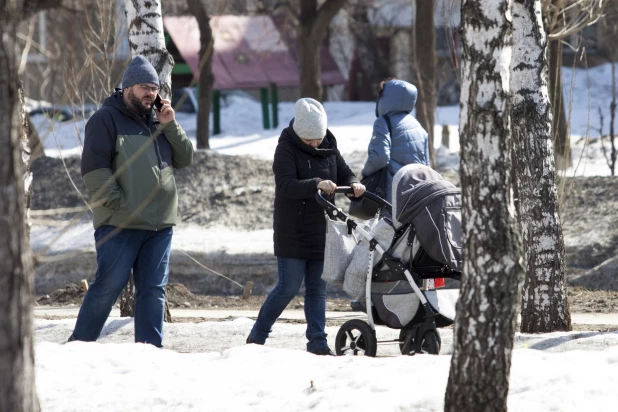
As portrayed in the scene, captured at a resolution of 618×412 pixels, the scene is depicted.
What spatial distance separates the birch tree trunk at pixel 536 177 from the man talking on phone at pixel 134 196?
2.40 meters

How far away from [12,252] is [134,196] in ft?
8.87

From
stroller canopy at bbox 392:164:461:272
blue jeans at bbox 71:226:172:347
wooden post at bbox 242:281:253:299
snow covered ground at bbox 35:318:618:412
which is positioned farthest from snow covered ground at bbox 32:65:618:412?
wooden post at bbox 242:281:253:299

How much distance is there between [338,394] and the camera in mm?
4832

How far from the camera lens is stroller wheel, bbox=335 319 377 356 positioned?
641 centimetres

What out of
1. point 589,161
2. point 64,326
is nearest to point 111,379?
point 64,326

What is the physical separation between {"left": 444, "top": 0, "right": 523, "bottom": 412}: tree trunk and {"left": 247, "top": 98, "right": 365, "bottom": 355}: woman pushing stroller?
2407 millimetres

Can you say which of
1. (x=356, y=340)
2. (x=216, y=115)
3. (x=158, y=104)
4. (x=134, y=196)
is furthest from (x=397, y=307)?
(x=216, y=115)

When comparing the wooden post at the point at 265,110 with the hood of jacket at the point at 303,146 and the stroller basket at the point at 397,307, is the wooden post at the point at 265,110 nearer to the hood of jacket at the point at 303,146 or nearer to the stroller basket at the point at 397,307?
the hood of jacket at the point at 303,146

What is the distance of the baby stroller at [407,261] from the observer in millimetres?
6148

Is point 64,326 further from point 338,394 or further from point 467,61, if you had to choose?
point 467,61

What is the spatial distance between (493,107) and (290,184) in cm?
255

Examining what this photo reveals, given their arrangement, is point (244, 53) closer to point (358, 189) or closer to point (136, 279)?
point (358, 189)

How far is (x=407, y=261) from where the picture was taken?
249 inches

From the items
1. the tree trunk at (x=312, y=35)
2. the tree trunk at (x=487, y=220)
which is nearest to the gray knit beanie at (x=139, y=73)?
the tree trunk at (x=487, y=220)
